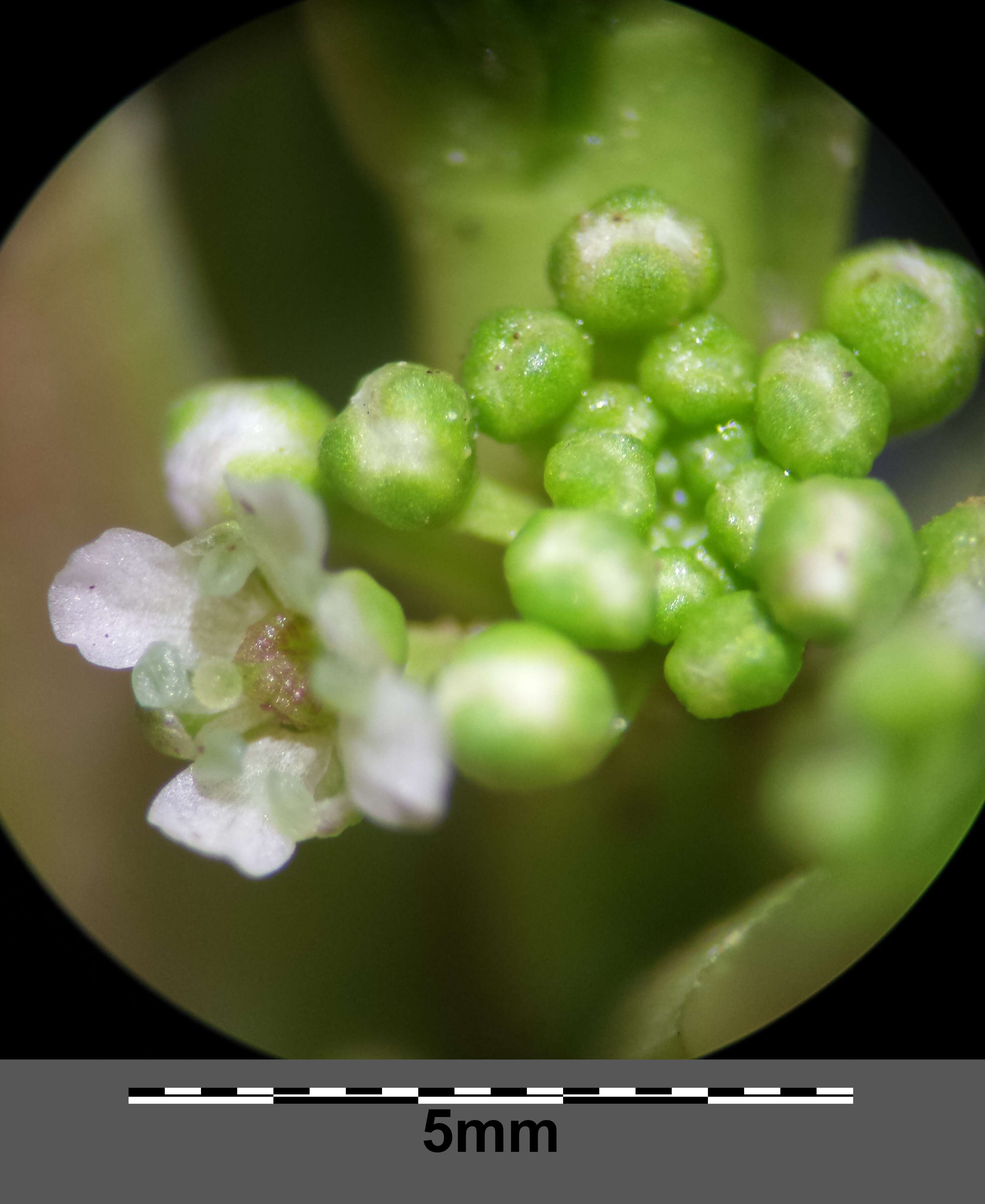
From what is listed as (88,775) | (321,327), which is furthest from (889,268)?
(88,775)

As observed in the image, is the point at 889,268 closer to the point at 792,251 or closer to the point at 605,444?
the point at 792,251

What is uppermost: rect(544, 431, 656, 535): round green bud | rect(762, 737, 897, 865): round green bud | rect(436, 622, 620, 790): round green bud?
rect(544, 431, 656, 535): round green bud

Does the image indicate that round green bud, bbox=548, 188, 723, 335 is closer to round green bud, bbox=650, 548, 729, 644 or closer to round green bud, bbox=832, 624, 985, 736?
round green bud, bbox=650, 548, 729, 644

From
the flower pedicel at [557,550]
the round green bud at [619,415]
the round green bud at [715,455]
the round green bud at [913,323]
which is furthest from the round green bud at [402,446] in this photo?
the round green bud at [913,323]

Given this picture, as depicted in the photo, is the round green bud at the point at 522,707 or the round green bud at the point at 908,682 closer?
the round green bud at the point at 522,707

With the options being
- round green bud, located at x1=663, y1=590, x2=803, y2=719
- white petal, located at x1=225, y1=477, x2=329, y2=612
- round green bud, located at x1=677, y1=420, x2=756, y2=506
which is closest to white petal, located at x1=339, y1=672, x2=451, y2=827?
white petal, located at x1=225, y1=477, x2=329, y2=612

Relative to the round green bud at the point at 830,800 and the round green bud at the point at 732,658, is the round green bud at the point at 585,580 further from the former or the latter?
the round green bud at the point at 830,800
